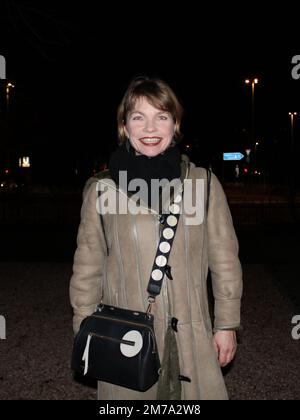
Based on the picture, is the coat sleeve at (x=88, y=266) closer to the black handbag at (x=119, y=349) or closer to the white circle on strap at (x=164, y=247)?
the black handbag at (x=119, y=349)

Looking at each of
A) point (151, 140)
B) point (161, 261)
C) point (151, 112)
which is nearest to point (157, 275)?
point (161, 261)

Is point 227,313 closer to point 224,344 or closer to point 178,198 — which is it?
point 224,344

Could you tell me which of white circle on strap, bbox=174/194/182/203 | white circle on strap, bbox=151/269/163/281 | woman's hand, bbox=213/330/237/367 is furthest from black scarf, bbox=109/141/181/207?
woman's hand, bbox=213/330/237/367

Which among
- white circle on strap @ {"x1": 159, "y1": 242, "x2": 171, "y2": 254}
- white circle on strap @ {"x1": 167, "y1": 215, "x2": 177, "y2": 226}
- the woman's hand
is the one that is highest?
white circle on strap @ {"x1": 167, "y1": 215, "x2": 177, "y2": 226}

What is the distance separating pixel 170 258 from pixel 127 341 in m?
0.41

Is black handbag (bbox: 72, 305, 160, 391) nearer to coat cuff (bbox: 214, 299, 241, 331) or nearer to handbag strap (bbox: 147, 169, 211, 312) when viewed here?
handbag strap (bbox: 147, 169, 211, 312)

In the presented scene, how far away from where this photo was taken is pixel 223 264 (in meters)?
2.27

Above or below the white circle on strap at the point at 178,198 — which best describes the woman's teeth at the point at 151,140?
above

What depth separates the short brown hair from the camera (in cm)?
234

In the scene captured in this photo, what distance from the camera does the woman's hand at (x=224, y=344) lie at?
7.63 ft

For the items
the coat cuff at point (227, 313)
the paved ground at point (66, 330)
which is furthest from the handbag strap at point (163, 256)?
the paved ground at point (66, 330)

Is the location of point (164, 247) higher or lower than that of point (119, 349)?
higher

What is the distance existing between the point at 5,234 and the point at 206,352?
1282cm
